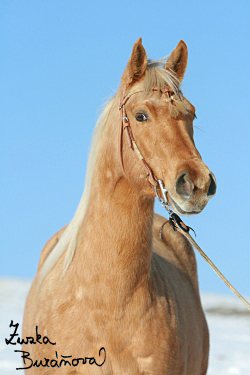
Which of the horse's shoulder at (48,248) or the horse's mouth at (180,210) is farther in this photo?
the horse's shoulder at (48,248)

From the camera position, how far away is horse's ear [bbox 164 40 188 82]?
3.79 m

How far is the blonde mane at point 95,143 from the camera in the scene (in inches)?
135

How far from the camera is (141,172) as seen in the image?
334cm

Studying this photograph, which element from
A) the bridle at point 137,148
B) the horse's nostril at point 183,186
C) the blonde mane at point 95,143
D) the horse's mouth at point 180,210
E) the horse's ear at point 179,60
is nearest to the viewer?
the horse's nostril at point 183,186

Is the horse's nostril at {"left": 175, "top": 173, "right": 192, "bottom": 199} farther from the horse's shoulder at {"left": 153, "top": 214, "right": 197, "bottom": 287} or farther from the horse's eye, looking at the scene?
the horse's shoulder at {"left": 153, "top": 214, "right": 197, "bottom": 287}

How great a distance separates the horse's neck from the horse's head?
0.15 meters

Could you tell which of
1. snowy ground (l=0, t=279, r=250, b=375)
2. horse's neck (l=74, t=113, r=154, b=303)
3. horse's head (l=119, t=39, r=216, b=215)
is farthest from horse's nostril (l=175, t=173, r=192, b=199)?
snowy ground (l=0, t=279, r=250, b=375)

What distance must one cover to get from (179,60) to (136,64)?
18.5 inches

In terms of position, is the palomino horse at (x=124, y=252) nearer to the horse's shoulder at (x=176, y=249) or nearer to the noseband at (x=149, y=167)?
the noseband at (x=149, y=167)

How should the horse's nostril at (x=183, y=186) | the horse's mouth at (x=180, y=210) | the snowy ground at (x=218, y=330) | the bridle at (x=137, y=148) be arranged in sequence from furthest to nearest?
the snowy ground at (x=218, y=330) → the bridle at (x=137, y=148) → the horse's mouth at (x=180, y=210) → the horse's nostril at (x=183, y=186)

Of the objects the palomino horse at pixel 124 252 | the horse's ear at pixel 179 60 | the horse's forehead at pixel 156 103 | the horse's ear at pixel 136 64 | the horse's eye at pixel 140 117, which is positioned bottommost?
the palomino horse at pixel 124 252

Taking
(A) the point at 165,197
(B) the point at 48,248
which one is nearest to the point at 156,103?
(A) the point at 165,197

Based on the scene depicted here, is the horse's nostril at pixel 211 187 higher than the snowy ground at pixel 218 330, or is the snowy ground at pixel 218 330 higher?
the snowy ground at pixel 218 330

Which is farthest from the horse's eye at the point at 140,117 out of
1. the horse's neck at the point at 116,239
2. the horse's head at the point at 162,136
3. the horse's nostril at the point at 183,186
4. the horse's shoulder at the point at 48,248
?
the horse's shoulder at the point at 48,248
